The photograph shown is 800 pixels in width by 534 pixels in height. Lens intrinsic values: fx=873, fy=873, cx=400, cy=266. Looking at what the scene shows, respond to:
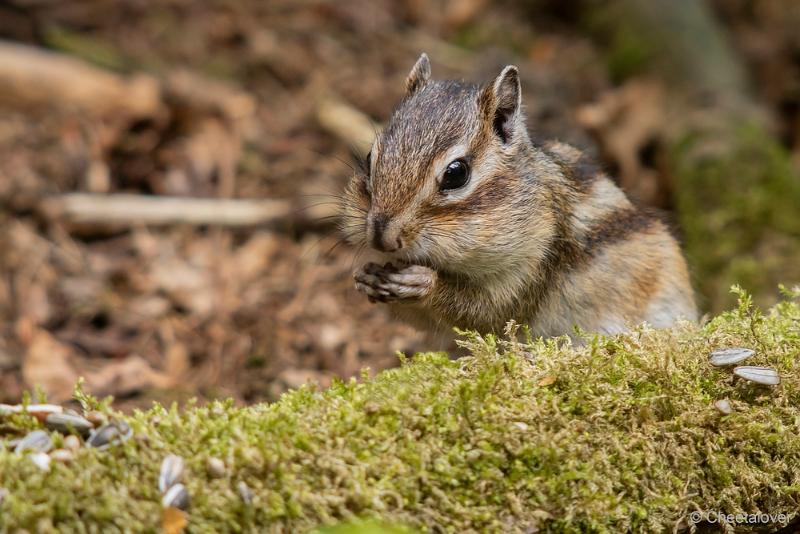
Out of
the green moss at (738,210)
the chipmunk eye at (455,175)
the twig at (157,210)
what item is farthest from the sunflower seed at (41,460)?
the green moss at (738,210)

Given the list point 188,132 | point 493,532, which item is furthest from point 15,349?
point 493,532

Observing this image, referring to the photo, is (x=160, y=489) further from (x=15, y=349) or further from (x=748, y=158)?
(x=748, y=158)

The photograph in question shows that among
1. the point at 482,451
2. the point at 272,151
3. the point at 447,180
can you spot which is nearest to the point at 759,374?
the point at 482,451

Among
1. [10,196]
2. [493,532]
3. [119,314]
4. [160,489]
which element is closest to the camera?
[160,489]

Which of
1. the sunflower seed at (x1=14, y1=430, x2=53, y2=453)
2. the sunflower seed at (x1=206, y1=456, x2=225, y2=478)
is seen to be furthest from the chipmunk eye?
the sunflower seed at (x1=14, y1=430, x2=53, y2=453)

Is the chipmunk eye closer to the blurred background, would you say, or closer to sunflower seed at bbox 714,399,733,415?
sunflower seed at bbox 714,399,733,415

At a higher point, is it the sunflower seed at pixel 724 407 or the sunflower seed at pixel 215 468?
the sunflower seed at pixel 724 407

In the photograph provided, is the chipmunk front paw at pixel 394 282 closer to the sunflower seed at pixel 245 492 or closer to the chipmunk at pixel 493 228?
the chipmunk at pixel 493 228
